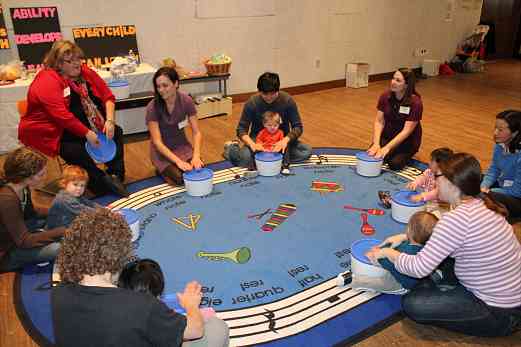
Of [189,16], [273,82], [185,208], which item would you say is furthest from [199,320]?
[189,16]

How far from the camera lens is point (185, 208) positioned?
10.1 ft

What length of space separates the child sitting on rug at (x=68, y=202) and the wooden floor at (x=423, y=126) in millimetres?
398

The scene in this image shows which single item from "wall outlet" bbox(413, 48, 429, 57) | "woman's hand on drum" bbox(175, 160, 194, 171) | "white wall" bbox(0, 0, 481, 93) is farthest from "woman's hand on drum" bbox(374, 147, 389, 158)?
"wall outlet" bbox(413, 48, 429, 57)

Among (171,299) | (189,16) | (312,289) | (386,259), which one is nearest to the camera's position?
(171,299)

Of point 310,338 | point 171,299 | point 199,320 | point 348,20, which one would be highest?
point 348,20

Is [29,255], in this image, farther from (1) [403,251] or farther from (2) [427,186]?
(2) [427,186]

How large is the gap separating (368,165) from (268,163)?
0.82m

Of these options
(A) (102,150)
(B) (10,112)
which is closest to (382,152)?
(A) (102,150)

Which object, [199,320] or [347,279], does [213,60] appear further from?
[199,320]

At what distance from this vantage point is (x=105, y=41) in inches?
182

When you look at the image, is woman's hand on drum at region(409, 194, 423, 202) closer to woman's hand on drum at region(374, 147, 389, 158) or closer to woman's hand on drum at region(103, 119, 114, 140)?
woman's hand on drum at region(374, 147, 389, 158)

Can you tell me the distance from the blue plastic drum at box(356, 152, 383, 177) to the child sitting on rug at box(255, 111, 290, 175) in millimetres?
599

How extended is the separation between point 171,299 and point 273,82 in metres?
2.04

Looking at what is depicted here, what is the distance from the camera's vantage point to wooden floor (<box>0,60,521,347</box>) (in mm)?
1988
